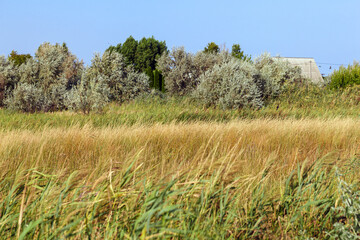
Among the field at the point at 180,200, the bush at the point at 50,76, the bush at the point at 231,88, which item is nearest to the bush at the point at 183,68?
the bush at the point at 50,76

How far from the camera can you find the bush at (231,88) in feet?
52.1

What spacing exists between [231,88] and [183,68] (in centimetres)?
1126

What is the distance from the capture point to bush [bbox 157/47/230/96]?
26688 mm

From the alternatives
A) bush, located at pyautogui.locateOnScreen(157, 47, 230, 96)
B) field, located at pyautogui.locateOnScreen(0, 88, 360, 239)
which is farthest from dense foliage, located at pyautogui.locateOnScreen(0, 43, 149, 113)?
field, located at pyautogui.locateOnScreen(0, 88, 360, 239)

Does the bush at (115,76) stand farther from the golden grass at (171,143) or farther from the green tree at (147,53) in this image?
the green tree at (147,53)

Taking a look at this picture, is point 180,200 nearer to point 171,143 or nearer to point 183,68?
point 171,143

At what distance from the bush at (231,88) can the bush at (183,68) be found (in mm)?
8571

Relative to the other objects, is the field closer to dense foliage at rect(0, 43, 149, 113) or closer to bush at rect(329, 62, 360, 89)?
dense foliage at rect(0, 43, 149, 113)

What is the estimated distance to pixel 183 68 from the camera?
26.6 m

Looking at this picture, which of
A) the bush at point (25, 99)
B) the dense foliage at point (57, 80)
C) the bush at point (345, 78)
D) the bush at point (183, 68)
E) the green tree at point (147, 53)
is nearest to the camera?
the bush at point (25, 99)

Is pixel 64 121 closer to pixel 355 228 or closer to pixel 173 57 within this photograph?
pixel 355 228

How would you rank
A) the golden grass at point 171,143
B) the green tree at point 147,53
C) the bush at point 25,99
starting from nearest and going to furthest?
1. the golden grass at point 171,143
2. the bush at point 25,99
3. the green tree at point 147,53

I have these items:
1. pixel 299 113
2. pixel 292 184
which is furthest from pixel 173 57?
pixel 292 184

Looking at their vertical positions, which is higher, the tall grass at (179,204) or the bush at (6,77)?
the bush at (6,77)
